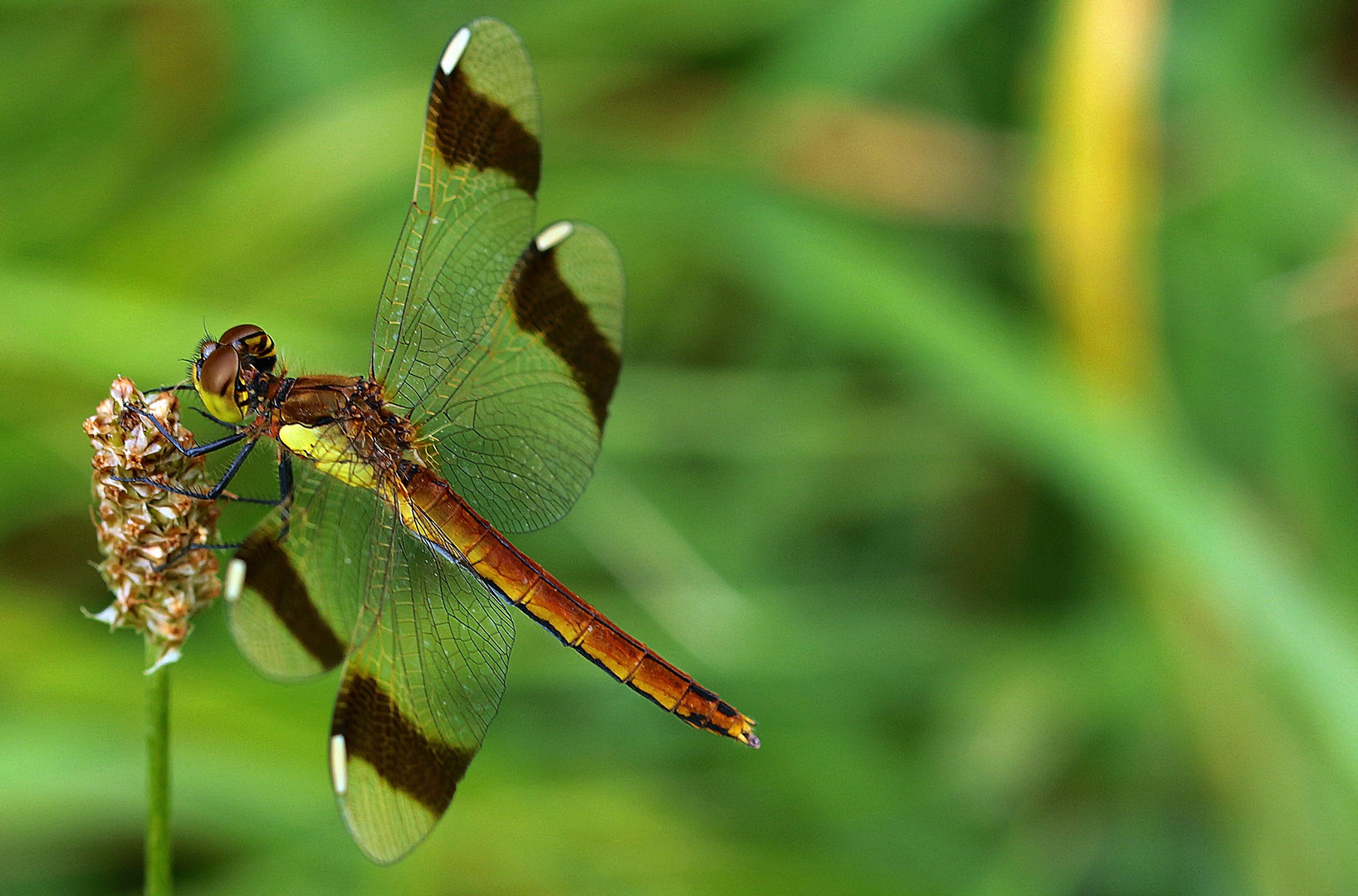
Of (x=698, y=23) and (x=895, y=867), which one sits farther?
(x=698, y=23)

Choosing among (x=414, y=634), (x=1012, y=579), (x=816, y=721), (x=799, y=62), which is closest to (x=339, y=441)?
(x=414, y=634)

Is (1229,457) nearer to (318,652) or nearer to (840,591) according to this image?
(840,591)

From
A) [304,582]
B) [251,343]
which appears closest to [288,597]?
[304,582]

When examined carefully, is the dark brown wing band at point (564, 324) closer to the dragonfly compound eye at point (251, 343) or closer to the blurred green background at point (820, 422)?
the dragonfly compound eye at point (251, 343)

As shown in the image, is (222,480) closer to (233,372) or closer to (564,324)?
(233,372)

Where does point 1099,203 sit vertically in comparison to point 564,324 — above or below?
above

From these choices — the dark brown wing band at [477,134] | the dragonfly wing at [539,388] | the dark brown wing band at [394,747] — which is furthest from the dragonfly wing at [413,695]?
the dark brown wing band at [477,134]

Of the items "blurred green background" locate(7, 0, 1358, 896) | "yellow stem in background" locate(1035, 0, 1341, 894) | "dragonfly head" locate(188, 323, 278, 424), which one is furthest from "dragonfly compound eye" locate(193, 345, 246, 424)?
"yellow stem in background" locate(1035, 0, 1341, 894)
